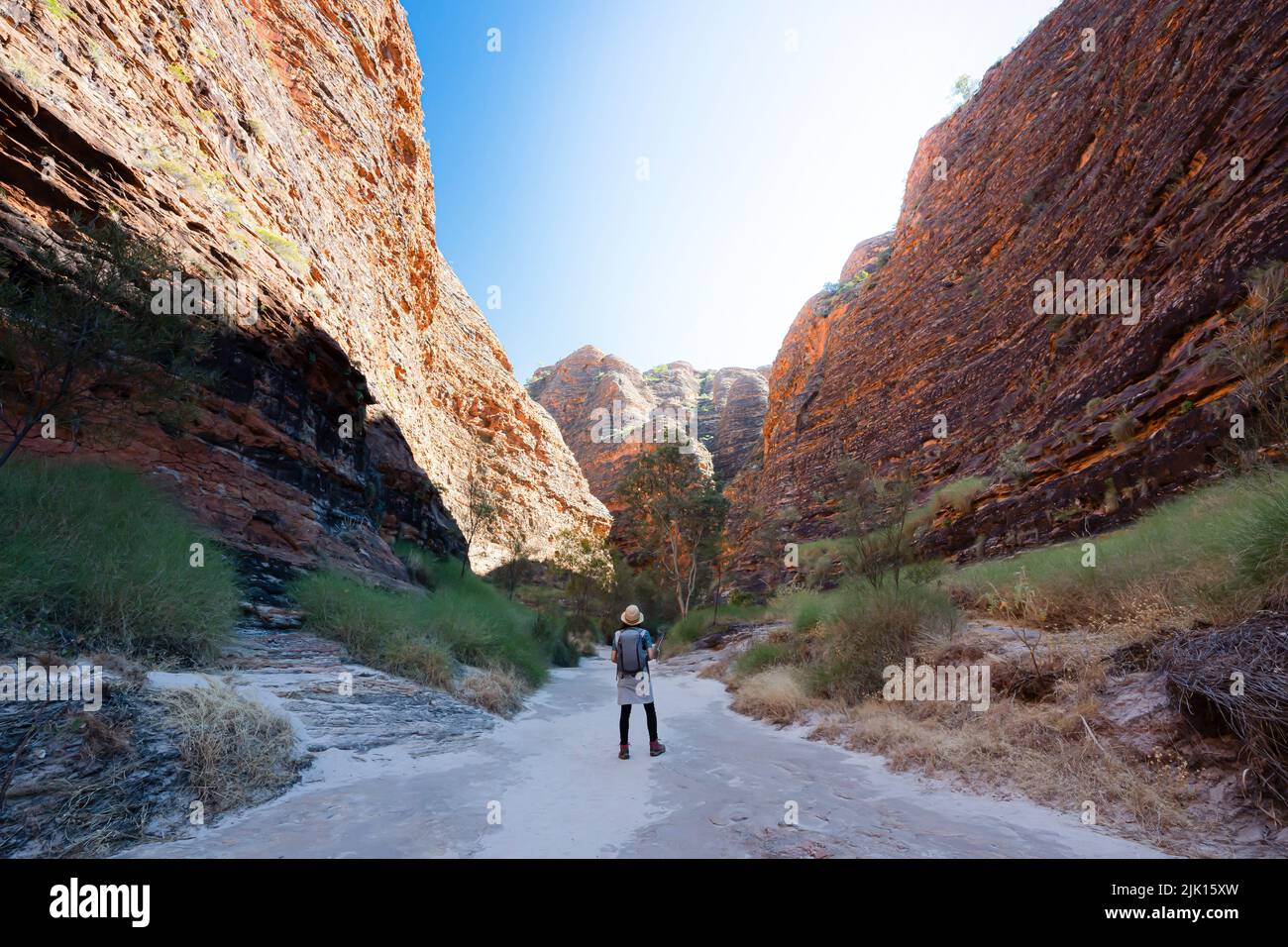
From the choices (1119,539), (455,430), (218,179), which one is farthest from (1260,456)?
(455,430)

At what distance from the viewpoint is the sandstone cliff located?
6606 centimetres

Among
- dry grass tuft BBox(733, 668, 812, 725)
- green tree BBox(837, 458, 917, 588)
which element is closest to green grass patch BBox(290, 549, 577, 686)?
dry grass tuft BBox(733, 668, 812, 725)

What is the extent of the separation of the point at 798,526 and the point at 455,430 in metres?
20.3

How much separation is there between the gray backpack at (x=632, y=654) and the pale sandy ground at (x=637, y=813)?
93cm

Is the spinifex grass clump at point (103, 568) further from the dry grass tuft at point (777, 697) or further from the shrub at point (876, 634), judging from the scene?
the shrub at point (876, 634)

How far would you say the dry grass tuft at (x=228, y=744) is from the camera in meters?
3.38

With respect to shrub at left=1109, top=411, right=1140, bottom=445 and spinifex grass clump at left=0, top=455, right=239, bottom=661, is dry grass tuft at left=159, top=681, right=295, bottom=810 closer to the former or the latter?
spinifex grass clump at left=0, top=455, right=239, bottom=661

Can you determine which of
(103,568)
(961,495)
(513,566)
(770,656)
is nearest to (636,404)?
(513,566)

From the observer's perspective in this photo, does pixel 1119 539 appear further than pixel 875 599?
No

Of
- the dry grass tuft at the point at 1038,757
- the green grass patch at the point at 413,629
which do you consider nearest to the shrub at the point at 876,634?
the dry grass tuft at the point at 1038,757

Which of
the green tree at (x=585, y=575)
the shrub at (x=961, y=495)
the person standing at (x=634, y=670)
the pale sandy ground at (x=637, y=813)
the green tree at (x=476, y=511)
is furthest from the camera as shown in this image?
the green tree at (x=585, y=575)

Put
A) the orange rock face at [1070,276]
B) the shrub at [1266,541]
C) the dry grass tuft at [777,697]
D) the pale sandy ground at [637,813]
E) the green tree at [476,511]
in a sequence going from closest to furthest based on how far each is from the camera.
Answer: the pale sandy ground at [637,813], the shrub at [1266,541], the dry grass tuft at [777,697], the orange rock face at [1070,276], the green tree at [476,511]
